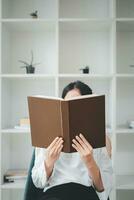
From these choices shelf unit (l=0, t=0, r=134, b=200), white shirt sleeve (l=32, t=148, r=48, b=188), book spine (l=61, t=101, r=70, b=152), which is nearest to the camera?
book spine (l=61, t=101, r=70, b=152)

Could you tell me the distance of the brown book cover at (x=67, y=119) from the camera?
1327mm

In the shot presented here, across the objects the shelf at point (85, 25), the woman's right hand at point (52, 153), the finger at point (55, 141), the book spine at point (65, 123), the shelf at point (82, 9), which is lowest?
the woman's right hand at point (52, 153)

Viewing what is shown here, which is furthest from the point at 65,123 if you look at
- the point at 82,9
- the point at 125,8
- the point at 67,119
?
the point at 125,8

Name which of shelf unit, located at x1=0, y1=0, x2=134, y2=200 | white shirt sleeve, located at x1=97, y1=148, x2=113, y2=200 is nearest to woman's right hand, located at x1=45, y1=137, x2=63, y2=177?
white shirt sleeve, located at x1=97, y1=148, x2=113, y2=200

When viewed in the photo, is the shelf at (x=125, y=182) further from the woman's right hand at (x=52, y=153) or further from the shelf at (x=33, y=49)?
the shelf at (x=33, y=49)

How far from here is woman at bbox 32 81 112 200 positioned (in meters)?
1.40

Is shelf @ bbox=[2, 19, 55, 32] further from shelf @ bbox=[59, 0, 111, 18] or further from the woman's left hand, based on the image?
the woman's left hand

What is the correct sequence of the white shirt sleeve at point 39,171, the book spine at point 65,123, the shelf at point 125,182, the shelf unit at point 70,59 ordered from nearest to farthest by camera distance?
the book spine at point 65,123, the white shirt sleeve at point 39,171, the shelf at point 125,182, the shelf unit at point 70,59

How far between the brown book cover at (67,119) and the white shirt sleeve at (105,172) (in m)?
0.18

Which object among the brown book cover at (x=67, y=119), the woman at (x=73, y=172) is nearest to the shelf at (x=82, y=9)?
the woman at (x=73, y=172)

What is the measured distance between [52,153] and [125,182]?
1.00m

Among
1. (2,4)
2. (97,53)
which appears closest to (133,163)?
(97,53)

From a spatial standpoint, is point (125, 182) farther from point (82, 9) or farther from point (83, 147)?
point (82, 9)

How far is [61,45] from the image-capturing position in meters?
2.41
